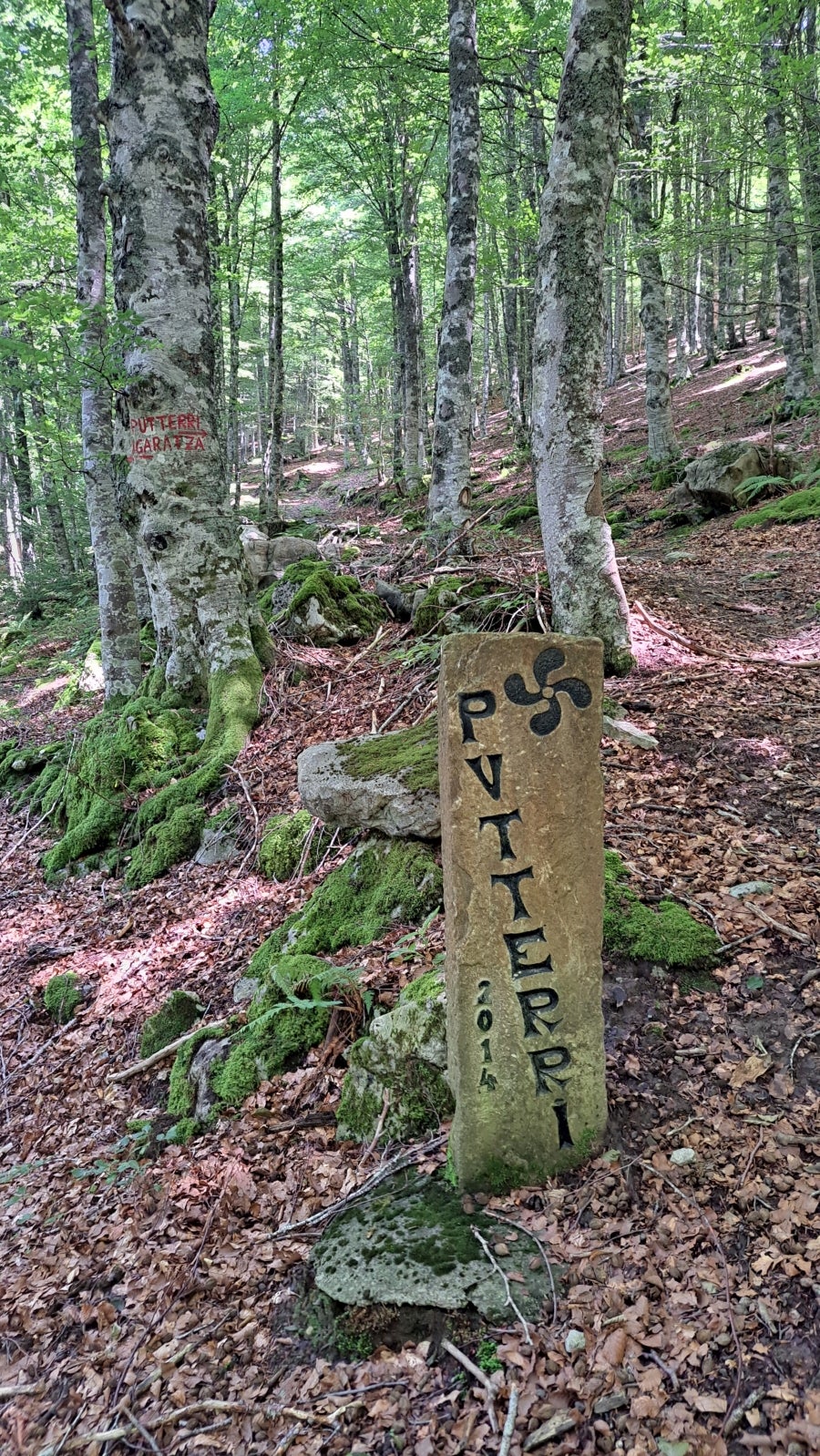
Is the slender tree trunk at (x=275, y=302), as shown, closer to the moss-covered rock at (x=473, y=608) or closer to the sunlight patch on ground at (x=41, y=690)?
the sunlight patch on ground at (x=41, y=690)

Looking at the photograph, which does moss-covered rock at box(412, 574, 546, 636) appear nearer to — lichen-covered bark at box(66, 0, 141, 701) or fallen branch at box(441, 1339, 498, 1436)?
lichen-covered bark at box(66, 0, 141, 701)

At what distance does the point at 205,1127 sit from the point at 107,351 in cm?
569

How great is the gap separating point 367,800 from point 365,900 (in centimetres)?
57

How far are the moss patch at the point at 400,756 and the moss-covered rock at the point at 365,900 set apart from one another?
0.41 metres

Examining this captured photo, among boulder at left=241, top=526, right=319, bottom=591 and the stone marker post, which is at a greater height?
boulder at left=241, top=526, right=319, bottom=591

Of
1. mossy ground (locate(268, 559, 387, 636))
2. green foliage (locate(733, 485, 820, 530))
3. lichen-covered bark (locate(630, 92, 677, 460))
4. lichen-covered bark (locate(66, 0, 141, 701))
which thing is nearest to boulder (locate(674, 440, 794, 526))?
green foliage (locate(733, 485, 820, 530))

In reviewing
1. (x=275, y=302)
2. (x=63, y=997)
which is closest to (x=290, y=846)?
(x=63, y=997)

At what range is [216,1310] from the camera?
255 cm

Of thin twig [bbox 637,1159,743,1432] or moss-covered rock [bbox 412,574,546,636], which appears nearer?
thin twig [bbox 637,1159,743,1432]

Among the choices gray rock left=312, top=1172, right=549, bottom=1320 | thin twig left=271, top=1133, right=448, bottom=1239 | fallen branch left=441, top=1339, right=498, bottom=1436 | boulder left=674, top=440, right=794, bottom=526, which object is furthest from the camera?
boulder left=674, top=440, right=794, bottom=526

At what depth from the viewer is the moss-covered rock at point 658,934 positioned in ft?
10.5

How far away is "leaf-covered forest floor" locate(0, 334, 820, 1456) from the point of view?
1.99 m

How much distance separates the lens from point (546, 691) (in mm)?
2297

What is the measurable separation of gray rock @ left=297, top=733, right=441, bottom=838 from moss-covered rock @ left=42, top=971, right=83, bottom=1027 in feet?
6.88
